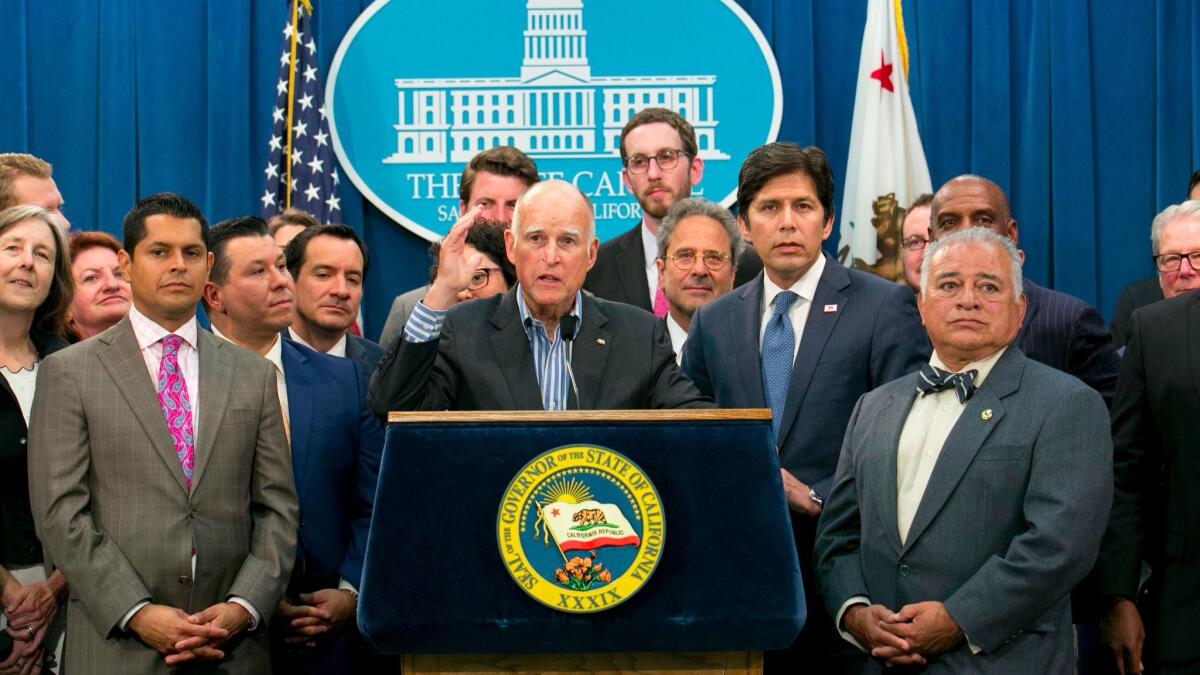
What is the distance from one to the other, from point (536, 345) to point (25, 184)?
2255 mm

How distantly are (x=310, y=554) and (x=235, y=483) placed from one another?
45cm

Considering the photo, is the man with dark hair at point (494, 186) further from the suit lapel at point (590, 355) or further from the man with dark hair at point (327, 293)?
the suit lapel at point (590, 355)

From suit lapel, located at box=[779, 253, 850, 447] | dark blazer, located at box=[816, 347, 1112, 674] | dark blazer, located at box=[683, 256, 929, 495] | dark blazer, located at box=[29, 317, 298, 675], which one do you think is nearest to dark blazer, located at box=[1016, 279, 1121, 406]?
dark blazer, located at box=[683, 256, 929, 495]

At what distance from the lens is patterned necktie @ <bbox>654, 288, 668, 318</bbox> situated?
172 inches

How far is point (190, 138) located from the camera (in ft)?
19.4

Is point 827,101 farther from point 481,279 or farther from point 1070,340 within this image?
point 1070,340

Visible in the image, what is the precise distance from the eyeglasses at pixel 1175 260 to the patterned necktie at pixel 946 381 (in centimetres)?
150

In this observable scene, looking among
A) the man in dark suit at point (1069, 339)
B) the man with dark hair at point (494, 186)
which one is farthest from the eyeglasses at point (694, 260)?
the man in dark suit at point (1069, 339)

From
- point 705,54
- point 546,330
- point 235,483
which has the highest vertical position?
point 705,54

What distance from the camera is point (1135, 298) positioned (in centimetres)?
498

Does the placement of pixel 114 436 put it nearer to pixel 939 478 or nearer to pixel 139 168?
pixel 939 478

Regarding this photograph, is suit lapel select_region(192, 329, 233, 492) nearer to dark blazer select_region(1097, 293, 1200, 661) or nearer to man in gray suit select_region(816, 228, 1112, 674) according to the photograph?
man in gray suit select_region(816, 228, 1112, 674)

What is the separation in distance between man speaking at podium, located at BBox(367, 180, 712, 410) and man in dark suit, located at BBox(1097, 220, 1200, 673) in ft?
3.88

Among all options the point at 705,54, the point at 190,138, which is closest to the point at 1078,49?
the point at 705,54
